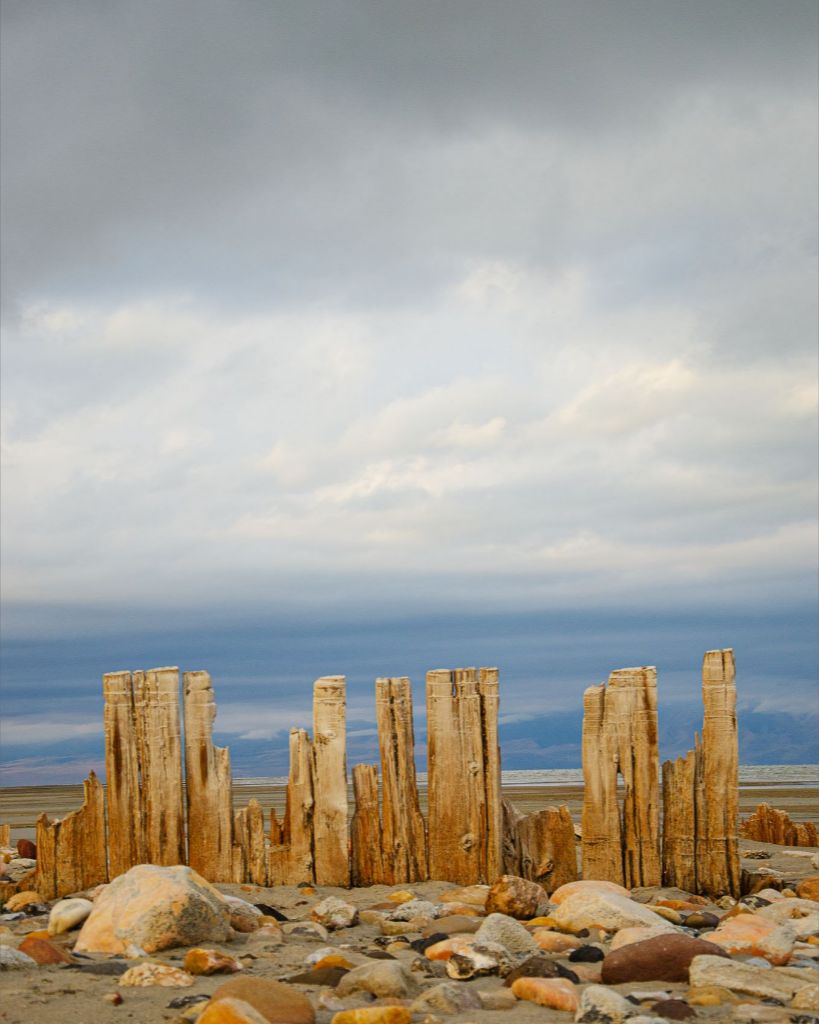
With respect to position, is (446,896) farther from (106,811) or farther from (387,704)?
(106,811)

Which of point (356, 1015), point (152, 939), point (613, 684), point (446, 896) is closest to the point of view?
point (356, 1015)

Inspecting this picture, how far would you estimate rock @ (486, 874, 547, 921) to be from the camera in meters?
9.26

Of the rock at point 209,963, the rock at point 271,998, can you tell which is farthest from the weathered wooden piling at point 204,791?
the rock at point 271,998

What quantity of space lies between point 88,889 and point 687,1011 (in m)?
5.99

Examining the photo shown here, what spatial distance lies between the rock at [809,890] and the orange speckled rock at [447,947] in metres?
4.05

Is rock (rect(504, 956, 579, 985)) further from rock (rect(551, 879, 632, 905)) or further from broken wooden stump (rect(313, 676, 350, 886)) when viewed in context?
broken wooden stump (rect(313, 676, 350, 886))

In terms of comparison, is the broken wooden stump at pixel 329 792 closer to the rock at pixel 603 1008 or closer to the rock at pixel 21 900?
the rock at pixel 21 900

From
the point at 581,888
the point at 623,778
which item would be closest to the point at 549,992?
the point at 581,888

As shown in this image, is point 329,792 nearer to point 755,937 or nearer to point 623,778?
point 623,778

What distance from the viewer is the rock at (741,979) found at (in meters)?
6.75

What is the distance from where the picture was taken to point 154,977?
7.03 meters

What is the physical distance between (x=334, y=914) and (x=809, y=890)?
4.57 meters

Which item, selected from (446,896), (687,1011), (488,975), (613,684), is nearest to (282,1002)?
(488,975)

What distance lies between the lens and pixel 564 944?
8.17 meters
